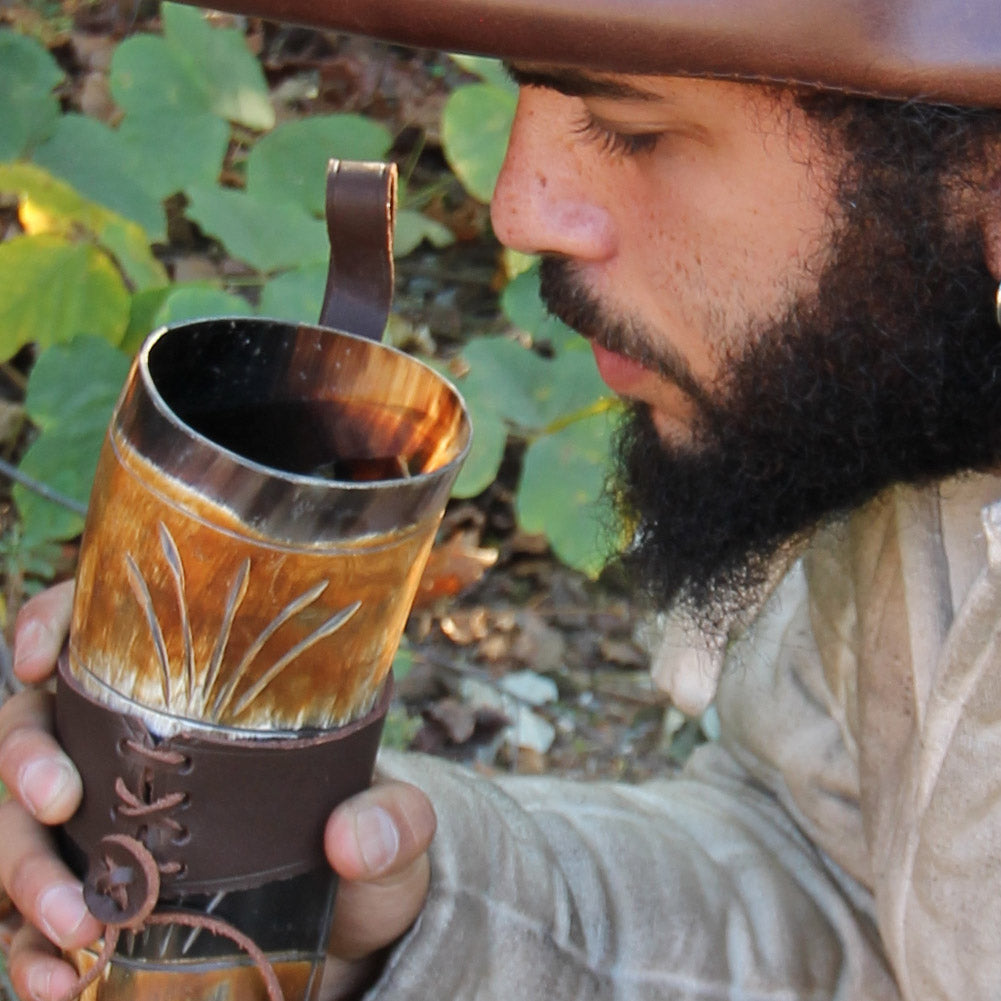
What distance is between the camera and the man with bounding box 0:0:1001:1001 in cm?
119

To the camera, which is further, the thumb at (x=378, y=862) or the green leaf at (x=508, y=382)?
the green leaf at (x=508, y=382)

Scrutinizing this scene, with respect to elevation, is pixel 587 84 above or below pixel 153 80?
above

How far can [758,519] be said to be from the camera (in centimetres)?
162

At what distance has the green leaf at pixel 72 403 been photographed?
2264 millimetres

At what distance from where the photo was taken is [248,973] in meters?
1.22

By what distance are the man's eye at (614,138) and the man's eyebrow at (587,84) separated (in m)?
0.04

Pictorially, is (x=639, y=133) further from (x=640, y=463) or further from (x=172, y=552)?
(x=172, y=552)

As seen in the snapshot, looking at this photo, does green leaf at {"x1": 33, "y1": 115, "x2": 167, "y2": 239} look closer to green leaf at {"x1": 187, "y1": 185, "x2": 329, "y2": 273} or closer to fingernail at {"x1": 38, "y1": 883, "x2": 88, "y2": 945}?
green leaf at {"x1": 187, "y1": 185, "x2": 329, "y2": 273}

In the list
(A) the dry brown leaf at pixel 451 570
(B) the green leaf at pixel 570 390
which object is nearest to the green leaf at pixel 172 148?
(B) the green leaf at pixel 570 390

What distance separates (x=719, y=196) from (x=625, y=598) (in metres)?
1.86

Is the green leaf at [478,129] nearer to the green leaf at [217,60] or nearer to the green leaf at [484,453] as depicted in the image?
the green leaf at [217,60]

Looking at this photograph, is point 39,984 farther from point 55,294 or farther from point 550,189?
point 55,294

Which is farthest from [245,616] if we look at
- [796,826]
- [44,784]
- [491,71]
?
[491,71]

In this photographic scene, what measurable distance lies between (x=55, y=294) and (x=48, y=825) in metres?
1.28
